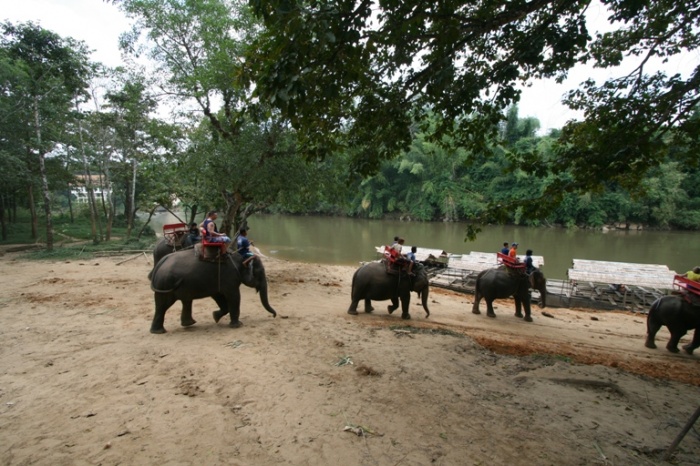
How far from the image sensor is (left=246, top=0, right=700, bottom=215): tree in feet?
12.1

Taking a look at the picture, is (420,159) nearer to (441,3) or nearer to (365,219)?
(365,219)

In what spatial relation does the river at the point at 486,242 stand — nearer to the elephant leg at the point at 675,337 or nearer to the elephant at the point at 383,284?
the elephant leg at the point at 675,337

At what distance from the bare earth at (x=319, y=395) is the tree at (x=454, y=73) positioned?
8.54 ft

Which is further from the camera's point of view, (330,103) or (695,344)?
(695,344)

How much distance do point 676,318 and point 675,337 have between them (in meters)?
0.44

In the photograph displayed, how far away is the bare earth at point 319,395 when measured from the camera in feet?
10.9

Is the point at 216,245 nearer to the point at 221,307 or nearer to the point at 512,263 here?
the point at 221,307

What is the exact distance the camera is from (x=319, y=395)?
14.0 ft

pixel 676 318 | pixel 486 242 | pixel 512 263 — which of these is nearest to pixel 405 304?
pixel 512 263

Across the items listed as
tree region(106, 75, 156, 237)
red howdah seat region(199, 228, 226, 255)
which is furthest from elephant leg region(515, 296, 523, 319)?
tree region(106, 75, 156, 237)

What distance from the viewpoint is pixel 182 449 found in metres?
3.29

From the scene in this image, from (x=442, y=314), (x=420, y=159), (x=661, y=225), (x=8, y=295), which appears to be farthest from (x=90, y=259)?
(x=661, y=225)

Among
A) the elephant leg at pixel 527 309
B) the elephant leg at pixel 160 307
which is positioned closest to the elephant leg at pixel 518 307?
the elephant leg at pixel 527 309

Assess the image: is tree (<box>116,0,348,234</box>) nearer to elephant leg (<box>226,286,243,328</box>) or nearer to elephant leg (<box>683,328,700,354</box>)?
elephant leg (<box>226,286,243,328</box>)
